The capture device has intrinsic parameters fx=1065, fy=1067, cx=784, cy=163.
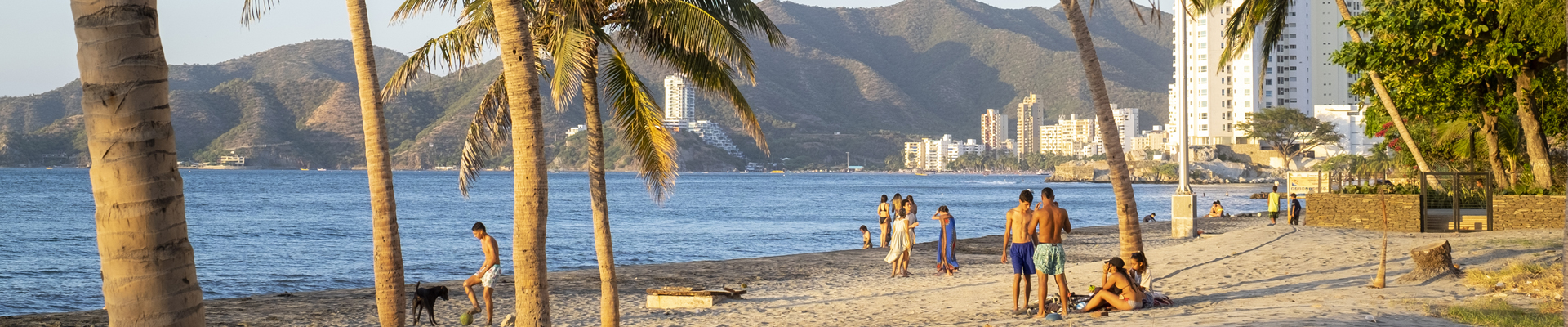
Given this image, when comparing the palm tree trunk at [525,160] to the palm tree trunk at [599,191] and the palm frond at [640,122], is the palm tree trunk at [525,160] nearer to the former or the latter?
the palm tree trunk at [599,191]

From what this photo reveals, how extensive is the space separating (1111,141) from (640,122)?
5432 millimetres

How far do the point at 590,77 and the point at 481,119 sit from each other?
1.70 metres

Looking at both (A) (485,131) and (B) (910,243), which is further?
(B) (910,243)

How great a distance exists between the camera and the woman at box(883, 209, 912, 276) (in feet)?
55.4

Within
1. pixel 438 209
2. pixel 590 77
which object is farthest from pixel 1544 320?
pixel 438 209

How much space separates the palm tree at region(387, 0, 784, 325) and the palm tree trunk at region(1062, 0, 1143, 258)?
3657 millimetres

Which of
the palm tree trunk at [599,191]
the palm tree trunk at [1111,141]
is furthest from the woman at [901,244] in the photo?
the palm tree trunk at [599,191]

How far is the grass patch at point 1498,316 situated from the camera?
8.05 m

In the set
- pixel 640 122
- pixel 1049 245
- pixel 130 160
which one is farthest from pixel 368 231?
pixel 130 160

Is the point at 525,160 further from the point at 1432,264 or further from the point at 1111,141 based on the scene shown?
the point at 1432,264

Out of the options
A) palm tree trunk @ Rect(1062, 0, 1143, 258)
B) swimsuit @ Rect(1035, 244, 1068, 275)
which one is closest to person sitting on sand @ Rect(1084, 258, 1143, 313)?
swimsuit @ Rect(1035, 244, 1068, 275)

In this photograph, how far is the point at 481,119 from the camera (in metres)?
10.4

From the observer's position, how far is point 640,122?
1013 centimetres

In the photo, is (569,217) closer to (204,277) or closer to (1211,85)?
(204,277)
